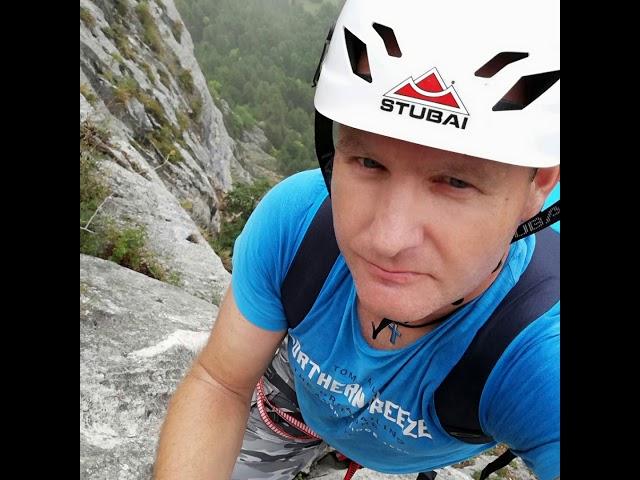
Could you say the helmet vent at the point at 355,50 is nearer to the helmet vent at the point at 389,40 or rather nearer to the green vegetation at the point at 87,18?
Result: the helmet vent at the point at 389,40

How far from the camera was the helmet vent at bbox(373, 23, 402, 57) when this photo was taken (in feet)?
4.22

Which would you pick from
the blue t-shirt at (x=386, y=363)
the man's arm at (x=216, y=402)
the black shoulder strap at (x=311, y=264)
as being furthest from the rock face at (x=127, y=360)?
the black shoulder strap at (x=311, y=264)

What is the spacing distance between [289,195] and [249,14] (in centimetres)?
9640

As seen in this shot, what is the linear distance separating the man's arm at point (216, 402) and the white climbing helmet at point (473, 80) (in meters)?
0.97

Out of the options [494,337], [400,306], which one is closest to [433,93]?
[400,306]

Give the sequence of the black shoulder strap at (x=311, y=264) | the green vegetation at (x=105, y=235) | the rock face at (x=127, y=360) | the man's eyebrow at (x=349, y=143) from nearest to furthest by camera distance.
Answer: the man's eyebrow at (x=349, y=143), the black shoulder strap at (x=311, y=264), the rock face at (x=127, y=360), the green vegetation at (x=105, y=235)

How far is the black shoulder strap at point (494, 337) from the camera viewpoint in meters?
1.38

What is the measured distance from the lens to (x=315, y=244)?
170 cm

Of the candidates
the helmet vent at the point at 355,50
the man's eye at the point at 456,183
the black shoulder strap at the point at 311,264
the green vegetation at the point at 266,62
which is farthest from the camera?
the green vegetation at the point at 266,62

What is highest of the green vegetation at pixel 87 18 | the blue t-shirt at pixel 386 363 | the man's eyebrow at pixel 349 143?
the green vegetation at pixel 87 18

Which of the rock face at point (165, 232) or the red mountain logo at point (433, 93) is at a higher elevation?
the red mountain logo at point (433, 93)

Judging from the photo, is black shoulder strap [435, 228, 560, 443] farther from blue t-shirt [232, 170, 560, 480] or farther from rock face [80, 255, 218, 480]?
rock face [80, 255, 218, 480]

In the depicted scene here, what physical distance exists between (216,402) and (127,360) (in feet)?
7.58
